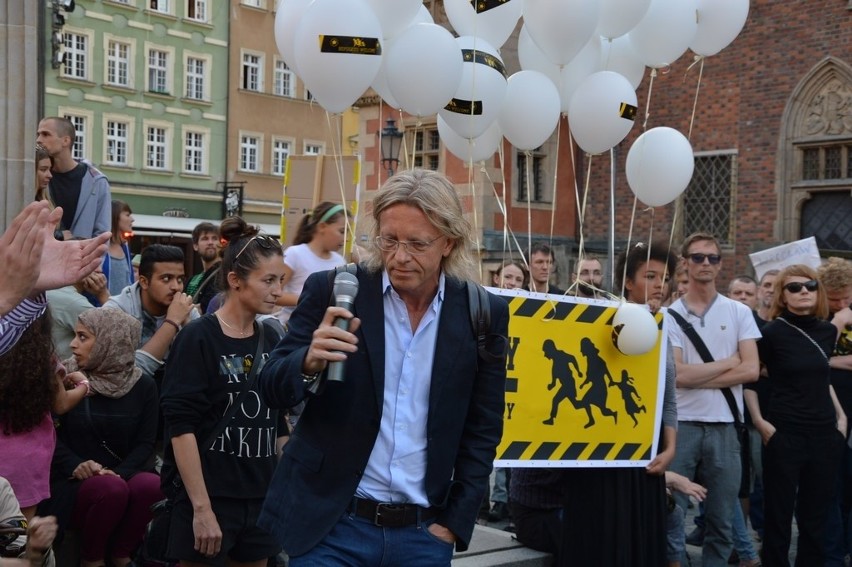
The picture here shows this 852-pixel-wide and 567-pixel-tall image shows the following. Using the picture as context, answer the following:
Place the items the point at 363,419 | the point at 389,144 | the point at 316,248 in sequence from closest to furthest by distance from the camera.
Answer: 1. the point at 363,419
2. the point at 316,248
3. the point at 389,144

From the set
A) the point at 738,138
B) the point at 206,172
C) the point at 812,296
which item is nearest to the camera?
the point at 812,296

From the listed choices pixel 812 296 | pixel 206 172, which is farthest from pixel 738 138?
pixel 206 172

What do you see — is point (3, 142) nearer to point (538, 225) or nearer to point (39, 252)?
point (39, 252)

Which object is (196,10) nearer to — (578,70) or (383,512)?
(578,70)

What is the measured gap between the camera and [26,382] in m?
4.77

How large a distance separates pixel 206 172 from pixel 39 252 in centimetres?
3821

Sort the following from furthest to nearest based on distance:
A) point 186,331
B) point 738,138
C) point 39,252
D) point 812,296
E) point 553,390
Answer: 1. point 738,138
2. point 812,296
3. point 553,390
4. point 186,331
5. point 39,252

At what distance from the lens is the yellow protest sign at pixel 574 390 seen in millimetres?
5258

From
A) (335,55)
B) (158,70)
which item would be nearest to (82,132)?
(158,70)

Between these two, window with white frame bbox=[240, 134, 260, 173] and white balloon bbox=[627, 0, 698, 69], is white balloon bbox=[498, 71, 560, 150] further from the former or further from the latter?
window with white frame bbox=[240, 134, 260, 173]

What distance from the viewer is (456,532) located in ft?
11.3

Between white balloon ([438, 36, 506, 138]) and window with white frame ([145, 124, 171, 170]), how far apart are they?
111ft

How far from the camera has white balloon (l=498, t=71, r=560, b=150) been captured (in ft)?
22.3

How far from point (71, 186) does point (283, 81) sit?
36.4 meters
